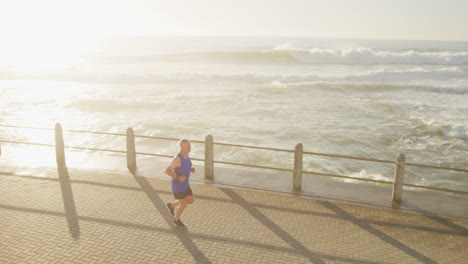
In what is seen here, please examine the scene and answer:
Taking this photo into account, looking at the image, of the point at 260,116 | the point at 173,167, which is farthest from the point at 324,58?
the point at 173,167

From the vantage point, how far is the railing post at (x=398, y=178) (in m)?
7.73

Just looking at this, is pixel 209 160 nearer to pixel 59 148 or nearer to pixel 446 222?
pixel 59 148

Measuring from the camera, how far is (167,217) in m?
7.29

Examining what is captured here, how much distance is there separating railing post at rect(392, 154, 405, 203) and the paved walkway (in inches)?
16.0

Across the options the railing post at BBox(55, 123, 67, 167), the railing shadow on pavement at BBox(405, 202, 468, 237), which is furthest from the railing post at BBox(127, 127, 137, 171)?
the railing shadow on pavement at BBox(405, 202, 468, 237)

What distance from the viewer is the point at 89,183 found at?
29.3 feet

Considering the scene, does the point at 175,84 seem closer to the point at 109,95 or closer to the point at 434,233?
the point at 109,95

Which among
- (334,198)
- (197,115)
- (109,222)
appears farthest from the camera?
(197,115)

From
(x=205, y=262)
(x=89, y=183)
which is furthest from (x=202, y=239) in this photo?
(x=89, y=183)

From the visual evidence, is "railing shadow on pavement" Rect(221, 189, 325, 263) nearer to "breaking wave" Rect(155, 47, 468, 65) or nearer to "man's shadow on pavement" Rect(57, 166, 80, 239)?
"man's shadow on pavement" Rect(57, 166, 80, 239)

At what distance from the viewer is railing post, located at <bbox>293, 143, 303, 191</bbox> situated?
8320mm

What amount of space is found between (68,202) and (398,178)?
6853 mm

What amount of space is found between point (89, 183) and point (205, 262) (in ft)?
14.3

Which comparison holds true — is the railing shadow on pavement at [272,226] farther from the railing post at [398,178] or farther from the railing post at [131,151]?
the railing post at [398,178]
